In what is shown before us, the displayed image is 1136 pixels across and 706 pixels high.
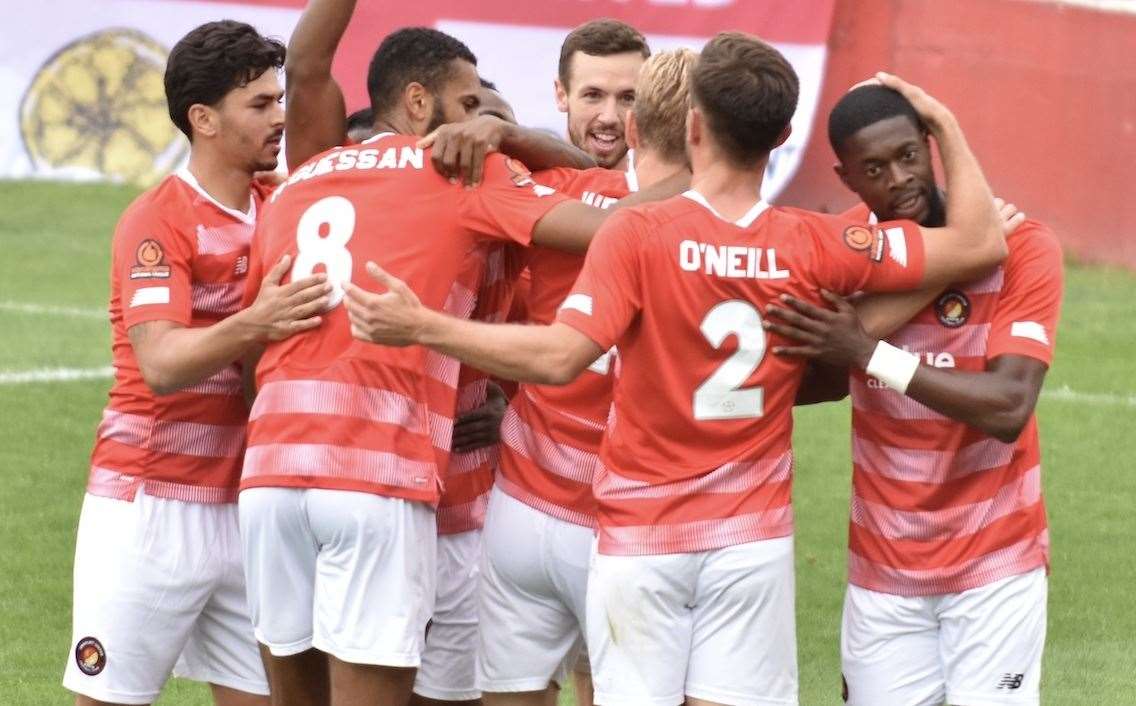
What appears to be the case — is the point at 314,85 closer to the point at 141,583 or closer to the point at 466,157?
the point at 466,157

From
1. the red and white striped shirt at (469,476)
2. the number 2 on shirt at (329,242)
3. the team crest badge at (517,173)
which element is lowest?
the red and white striped shirt at (469,476)

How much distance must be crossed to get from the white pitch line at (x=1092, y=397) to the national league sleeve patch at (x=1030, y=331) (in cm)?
795

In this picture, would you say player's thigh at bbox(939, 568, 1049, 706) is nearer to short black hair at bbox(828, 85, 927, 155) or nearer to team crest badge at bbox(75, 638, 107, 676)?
short black hair at bbox(828, 85, 927, 155)

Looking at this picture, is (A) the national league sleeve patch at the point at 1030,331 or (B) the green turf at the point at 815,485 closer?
(A) the national league sleeve patch at the point at 1030,331

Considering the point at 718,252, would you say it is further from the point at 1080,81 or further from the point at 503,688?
the point at 1080,81

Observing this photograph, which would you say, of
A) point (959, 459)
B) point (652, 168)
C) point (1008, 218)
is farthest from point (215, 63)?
point (959, 459)

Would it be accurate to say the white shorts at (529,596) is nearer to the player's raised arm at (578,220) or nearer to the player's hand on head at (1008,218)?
the player's raised arm at (578,220)

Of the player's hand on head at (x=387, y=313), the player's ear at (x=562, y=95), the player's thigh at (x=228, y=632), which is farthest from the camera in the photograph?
the player's ear at (x=562, y=95)

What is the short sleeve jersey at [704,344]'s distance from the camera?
A: 4.92 meters

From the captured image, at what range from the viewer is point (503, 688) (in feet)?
18.1

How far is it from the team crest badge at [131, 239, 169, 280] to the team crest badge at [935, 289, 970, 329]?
2.20m

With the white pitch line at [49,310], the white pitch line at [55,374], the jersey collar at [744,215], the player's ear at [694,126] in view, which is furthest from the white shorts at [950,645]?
the white pitch line at [49,310]

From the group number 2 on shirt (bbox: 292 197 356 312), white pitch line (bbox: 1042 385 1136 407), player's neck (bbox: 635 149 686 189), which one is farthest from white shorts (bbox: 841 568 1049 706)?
white pitch line (bbox: 1042 385 1136 407)

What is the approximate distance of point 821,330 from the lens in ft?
16.3
